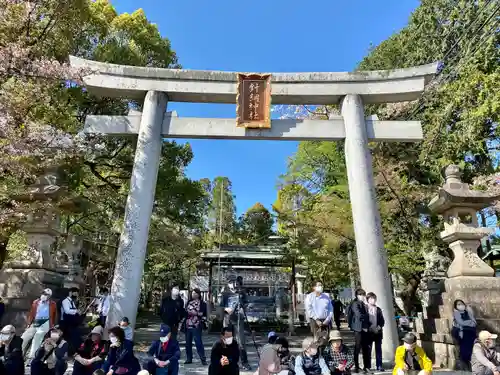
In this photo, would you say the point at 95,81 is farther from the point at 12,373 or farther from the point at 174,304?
the point at 12,373

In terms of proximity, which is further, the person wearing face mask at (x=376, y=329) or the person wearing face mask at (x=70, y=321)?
the person wearing face mask at (x=70, y=321)

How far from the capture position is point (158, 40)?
14016 mm

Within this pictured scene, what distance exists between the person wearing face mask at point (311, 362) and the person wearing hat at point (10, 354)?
3.88m

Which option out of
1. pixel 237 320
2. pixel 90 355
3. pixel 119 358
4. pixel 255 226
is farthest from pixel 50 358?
pixel 255 226

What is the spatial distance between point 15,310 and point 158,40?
9928mm

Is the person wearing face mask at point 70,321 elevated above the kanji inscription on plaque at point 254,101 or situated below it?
below

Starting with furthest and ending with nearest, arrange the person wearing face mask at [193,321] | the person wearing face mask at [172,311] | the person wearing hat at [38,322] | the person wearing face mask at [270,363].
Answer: the person wearing face mask at [172,311]
the person wearing face mask at [193,321]
the person wearing hat at [38,322]
the person wearing face mask at [270,363]

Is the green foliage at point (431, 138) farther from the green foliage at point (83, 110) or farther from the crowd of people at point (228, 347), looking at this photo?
the crowd of people at point (228, 347)

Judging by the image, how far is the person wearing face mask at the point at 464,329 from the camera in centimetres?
716

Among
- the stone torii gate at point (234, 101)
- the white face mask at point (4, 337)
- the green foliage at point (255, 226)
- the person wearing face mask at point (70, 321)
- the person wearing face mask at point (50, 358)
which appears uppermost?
the green foliage at point (255, 226)

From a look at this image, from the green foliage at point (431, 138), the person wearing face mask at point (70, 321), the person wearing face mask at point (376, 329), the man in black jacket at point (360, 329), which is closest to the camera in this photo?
the man in black jacket at point (360, 329)

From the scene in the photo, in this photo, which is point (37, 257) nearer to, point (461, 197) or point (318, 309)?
point (318, 309)

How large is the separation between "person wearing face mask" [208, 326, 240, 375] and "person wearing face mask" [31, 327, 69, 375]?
2133 millimetres

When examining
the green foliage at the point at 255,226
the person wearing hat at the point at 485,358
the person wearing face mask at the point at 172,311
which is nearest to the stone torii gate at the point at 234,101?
the person wearing face mask at the point at 172,311
